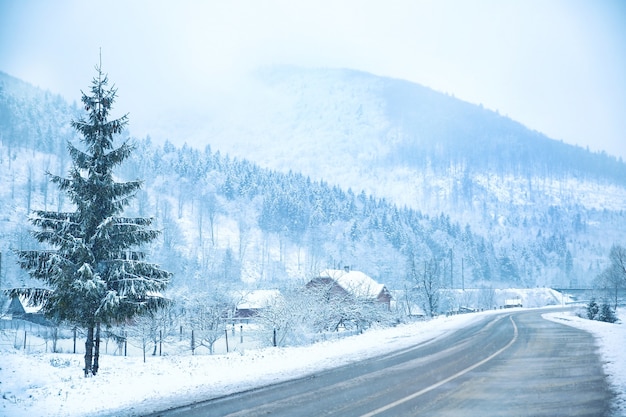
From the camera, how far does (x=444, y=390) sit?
12.6 meters

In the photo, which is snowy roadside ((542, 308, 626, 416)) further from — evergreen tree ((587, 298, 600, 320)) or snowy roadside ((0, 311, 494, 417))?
evergreen tree ((587, 298, 600, 320))

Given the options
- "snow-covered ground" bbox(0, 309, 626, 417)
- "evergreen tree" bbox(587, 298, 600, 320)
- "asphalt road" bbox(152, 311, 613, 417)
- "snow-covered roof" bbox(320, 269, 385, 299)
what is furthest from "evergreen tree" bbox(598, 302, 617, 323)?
"asphalt road" bbox(152, 311, 613, 417)

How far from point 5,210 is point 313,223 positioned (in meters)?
91.0

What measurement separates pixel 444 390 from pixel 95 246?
15174 mm

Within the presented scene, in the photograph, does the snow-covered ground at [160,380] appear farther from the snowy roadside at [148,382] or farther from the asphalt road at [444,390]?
the asphalt road at [444,390]

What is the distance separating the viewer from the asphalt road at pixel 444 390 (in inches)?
418

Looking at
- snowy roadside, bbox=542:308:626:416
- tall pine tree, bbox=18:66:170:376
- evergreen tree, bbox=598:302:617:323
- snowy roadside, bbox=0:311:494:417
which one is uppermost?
tall pine tree, bbox=18:66:170:376

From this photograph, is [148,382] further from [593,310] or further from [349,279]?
[349,279]

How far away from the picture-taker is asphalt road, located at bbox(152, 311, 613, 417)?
10609 mm

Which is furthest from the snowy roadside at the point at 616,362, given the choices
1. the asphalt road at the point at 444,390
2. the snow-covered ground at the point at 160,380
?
the asphalt road at the point at 444,390

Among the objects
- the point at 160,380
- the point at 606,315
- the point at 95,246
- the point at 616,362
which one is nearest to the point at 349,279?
the point at 606,315

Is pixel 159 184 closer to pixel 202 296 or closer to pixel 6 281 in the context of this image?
pixel 6 281

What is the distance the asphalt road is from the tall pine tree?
913cm

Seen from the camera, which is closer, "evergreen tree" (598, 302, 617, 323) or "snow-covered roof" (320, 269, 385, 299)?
"evergreen tree" (598, 302, 617, 323)
